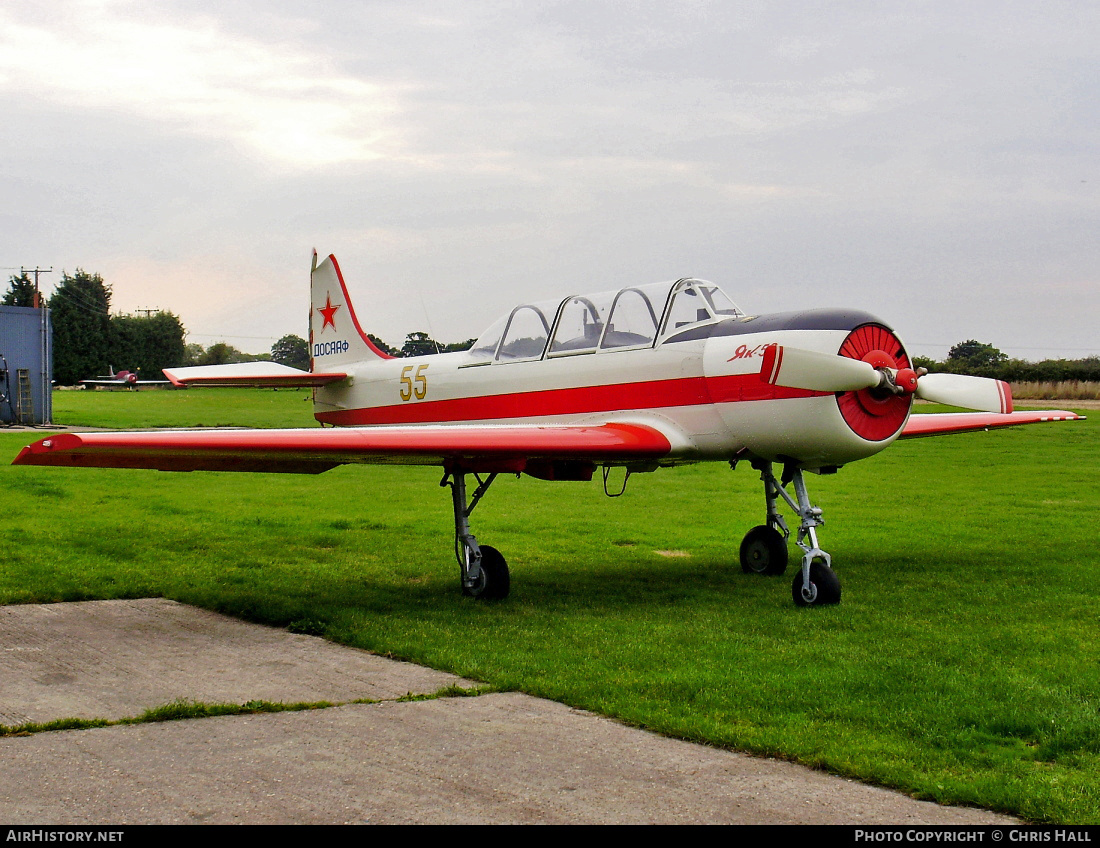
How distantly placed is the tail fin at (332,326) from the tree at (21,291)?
95261 millimetres

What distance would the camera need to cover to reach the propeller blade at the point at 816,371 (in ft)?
26.9

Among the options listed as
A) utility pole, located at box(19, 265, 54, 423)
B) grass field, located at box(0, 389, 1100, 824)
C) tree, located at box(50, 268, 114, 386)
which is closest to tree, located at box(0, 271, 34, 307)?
tree, located at box(50, 268, 114, 386)

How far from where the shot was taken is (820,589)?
28.0 ft

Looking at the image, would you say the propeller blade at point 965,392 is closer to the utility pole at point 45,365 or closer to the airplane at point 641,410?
the airplane at point 641,410

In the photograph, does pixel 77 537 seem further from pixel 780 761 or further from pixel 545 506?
pixel 780 761

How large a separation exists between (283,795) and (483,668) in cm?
236

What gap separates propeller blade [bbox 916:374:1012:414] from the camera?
29.8 feet

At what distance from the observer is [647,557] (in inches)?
466

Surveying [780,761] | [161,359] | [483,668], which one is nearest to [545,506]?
[483,668]

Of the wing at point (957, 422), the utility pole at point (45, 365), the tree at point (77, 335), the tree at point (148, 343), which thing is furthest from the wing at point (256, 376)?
the tree at point (148, 343)

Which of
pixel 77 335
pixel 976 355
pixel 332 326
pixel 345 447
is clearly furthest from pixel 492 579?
pixel 77 335

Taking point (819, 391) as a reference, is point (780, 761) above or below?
below

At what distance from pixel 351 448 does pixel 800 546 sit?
3704mm
